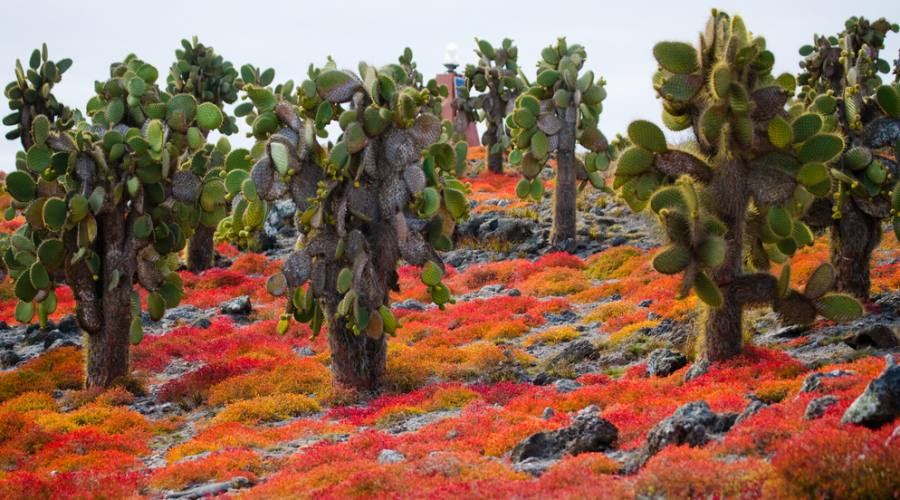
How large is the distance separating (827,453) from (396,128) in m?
9.97

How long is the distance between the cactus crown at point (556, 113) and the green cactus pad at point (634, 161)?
14.7 m

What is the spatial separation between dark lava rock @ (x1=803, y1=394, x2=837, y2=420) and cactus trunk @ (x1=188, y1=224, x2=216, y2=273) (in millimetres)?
25950

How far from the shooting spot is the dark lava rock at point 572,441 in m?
10.8

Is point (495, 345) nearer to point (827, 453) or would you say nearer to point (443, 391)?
point (443, 391)

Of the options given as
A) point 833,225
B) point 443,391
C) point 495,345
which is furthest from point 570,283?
point 443,391

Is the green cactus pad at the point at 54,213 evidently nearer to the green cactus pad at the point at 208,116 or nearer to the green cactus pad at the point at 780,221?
the green cactus pad at the point at 208,116

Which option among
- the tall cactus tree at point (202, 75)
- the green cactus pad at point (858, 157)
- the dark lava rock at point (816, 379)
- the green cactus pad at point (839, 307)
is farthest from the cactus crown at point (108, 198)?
the tall cactus tree at point (202, 75)

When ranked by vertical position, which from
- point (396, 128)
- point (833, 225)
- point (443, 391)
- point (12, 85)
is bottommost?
point (443, 391)

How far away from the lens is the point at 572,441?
10.9 m

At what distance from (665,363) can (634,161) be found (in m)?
3.47

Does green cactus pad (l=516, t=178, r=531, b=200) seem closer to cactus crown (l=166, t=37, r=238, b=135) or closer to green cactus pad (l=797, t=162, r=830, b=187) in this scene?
cactus crown (l=166, t=37, r=238, b=135)

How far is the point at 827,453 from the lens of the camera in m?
7.92

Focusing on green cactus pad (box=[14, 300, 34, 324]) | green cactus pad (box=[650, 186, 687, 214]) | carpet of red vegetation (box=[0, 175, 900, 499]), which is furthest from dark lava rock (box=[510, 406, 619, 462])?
green cactus pad (box=[14, 300, 34, 324])

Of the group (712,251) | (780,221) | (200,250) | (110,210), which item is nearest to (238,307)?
(200,250)
